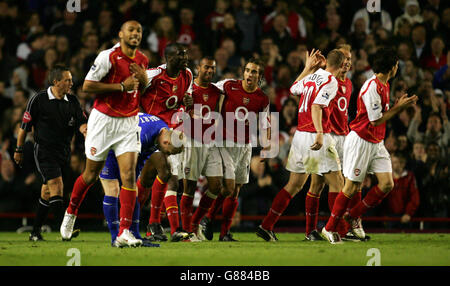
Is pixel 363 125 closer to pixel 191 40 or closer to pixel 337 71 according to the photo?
pixel 337 71

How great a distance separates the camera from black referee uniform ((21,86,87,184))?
10.0m

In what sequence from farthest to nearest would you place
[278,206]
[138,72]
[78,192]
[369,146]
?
[278,206], [369,146], [78,192], [138,72]

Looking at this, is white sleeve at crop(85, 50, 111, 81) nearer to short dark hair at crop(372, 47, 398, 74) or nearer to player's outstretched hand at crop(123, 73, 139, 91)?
player's outstretched hand at crop(123, 73, 139, 91)

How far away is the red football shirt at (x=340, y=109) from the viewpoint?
10164 mm

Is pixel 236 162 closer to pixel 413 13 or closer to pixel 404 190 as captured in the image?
pixel 404 190

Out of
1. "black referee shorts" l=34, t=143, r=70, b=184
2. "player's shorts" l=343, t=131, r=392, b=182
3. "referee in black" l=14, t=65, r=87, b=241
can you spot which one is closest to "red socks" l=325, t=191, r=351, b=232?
"player's shorts" l=343, t=131, r=392, b=182

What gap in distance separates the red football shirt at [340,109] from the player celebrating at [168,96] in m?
1.97

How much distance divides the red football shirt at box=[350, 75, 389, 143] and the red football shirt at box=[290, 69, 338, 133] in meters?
0.40

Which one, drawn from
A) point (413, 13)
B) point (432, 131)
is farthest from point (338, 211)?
point (413, 13)

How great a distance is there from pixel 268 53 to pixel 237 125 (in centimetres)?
562

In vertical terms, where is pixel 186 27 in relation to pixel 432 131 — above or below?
above

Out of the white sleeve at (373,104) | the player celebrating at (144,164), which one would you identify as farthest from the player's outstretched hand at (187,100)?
the white sleeve at (373,104)

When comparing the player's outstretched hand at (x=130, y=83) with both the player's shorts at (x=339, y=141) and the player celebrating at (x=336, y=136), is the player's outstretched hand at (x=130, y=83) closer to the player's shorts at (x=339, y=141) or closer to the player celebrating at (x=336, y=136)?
the player celebrating at (x=336, y=136)

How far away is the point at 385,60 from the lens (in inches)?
371
